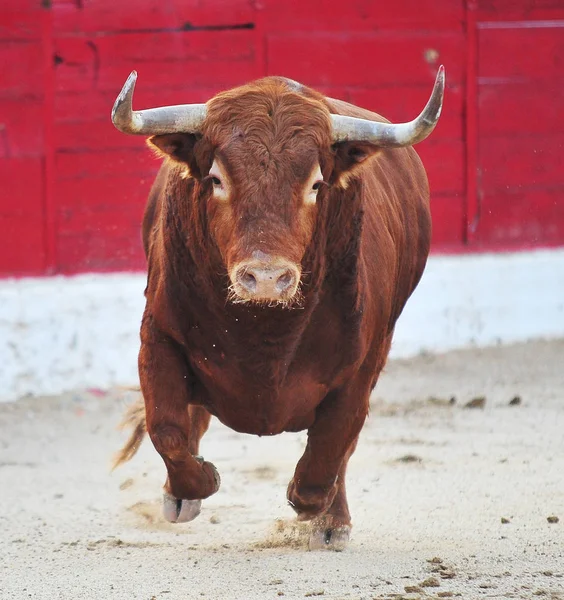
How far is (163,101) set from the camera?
764 centimetres

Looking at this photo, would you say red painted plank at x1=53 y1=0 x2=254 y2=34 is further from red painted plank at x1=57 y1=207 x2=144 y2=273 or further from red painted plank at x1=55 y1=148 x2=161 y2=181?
red painted plank at x1=57 y1=207 x2=144 y2=273

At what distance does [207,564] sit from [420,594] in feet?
2.43

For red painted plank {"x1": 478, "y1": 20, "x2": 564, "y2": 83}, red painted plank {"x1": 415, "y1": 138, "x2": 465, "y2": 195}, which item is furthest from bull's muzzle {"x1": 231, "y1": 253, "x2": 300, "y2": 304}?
red painted plank {"x1": 478, "y1": 20, "x2": 564, "y2": 83}

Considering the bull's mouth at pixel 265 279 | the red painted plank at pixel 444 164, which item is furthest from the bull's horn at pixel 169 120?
the red painted plank at pixel 444 164

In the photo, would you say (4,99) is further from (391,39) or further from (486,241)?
(486,241)

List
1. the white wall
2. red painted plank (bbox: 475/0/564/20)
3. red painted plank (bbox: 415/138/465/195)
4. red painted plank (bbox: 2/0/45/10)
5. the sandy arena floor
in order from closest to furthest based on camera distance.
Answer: the sandy arena floor, the white wall, red painted plank (bbox: 2/0/45/10), red painted plank (bbox: 415/138/465/195), red painted plank (bbox: 475/0/564/20)

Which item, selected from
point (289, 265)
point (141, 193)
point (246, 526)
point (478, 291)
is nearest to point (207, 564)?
point (246, 526)

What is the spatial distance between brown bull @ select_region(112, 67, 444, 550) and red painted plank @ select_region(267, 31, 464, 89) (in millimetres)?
3428

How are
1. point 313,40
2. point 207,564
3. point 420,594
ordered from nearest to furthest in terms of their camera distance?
point 420,594, point 207,564, point 313,40

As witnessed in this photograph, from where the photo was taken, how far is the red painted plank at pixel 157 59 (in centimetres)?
748

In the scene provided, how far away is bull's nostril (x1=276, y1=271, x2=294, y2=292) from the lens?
3.42m

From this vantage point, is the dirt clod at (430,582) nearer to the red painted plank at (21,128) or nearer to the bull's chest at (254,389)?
the bull's chest at (254,389)

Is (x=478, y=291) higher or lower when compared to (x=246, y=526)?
higher

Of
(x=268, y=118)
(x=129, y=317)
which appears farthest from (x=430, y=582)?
(x=129, y=317)
